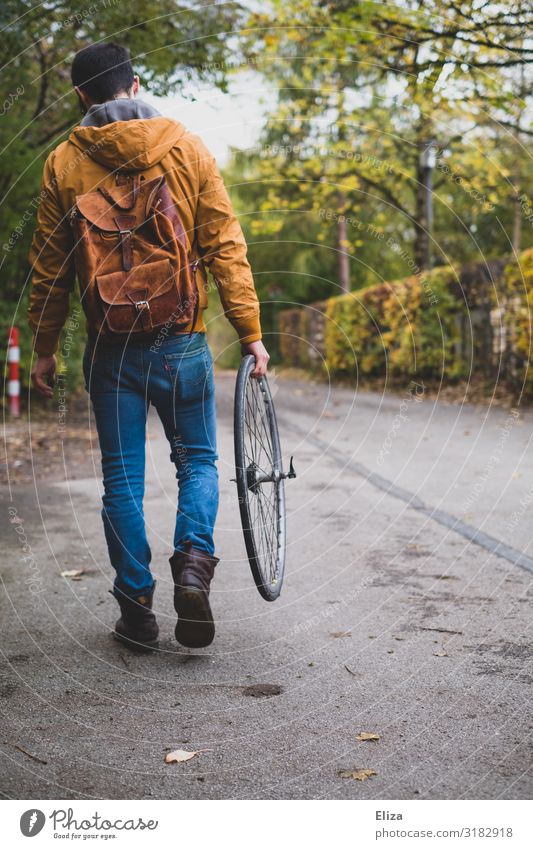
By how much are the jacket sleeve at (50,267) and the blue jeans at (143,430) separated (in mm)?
217

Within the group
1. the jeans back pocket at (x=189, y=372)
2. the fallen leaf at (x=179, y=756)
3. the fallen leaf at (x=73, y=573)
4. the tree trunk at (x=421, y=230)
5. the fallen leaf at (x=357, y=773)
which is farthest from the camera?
the tree trunk at (x=421, y=230)

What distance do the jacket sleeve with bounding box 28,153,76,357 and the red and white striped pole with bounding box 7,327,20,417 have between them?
8.44m

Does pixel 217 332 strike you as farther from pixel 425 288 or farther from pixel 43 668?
pixel 43 668

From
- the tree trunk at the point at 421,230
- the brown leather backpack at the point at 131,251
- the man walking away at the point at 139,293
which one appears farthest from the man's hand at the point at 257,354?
the tree trunk at the point at 421,230

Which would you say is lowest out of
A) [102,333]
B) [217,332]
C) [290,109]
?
[217,332]

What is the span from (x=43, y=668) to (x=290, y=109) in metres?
16.9

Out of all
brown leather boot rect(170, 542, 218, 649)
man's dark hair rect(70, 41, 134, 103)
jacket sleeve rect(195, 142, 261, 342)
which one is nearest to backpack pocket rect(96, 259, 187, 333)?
jacket sleeve rect(195, 142, 261, 342)

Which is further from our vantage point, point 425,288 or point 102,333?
point 425,288

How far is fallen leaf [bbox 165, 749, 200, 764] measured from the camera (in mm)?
2664

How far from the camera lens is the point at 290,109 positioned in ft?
62.0

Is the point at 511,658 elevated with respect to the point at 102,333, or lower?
lower

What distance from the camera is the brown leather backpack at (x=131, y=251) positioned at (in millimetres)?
3398

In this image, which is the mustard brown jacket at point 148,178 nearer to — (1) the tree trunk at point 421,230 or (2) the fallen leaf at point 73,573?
(2) the fallen leaf at point 73,573
